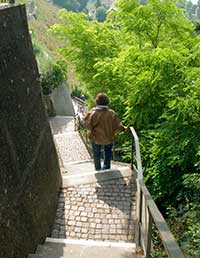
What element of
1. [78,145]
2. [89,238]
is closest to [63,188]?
[89,238]

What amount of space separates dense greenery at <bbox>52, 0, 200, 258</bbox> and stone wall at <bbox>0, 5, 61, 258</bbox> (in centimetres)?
205

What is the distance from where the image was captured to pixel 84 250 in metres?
4.84

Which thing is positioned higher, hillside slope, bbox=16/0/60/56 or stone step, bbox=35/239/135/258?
hillside slope, bbox=16/0/60/56

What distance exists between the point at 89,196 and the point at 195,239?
2.10 meters

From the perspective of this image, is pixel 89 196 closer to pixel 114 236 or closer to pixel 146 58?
pixel 114 236

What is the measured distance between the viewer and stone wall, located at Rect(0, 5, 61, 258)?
4.23m

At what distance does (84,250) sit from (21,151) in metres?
1.54

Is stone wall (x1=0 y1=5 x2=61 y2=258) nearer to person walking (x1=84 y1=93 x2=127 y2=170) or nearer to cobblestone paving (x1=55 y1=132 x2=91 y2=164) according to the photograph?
person walking (x1=84 y1=93 x2=127 y2=170)

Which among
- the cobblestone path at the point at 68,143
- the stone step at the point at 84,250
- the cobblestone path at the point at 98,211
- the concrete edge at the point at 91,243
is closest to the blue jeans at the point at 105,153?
the cobblestone path at the point at 98,211

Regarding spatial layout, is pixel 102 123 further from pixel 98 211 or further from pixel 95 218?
pixel 95 218

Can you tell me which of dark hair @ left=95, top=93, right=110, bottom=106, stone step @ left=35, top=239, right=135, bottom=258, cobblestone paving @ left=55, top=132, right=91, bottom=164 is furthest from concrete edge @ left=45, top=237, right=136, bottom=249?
cobblestone paving @ left=55, top=132, right=91, bottom=164

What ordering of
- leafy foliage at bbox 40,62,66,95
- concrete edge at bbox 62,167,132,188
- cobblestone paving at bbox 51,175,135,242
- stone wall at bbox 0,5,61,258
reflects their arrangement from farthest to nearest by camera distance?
leafy foliage at bbox 40,62,66,95 → concrete edge at bbox 62,167,132,188 → cobblestone paving at bbox 51,175,135,242 → stone wall at bbox 0,5,61,258

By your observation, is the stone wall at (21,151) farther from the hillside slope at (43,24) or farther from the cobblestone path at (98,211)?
the hillside slope at (43,24)

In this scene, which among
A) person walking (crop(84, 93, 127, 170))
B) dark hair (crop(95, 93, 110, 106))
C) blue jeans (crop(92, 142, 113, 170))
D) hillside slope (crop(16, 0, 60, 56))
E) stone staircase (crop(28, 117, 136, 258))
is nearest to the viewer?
stone staircase (crop(28, 117, 136, 258))
